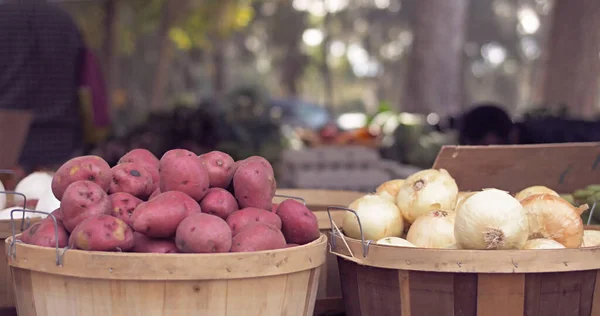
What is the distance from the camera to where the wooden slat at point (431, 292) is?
2268 mm

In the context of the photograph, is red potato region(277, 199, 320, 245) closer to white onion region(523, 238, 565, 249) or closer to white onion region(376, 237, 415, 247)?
white onion region(376, 237, 415, 247)

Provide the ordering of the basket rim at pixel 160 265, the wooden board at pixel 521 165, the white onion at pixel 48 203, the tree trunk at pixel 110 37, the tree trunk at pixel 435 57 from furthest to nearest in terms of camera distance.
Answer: the tree trunk at pixel 110 37 < the tree trunk at pixel 435 57 < the wooden board at pixel 521 165 < the white onion at pixel 48 203 < the basket rim at pixel 160 265

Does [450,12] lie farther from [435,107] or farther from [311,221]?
[311,221]

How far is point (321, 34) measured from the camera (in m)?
43.8

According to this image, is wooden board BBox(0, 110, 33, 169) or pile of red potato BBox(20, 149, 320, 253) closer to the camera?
pile of red potato BBox(20, 149, 320, 253)

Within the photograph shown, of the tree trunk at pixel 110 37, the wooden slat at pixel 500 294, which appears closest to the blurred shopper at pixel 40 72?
the wooden slat at pixel 500 294

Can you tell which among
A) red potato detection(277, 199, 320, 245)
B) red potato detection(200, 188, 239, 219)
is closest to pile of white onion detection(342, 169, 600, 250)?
red potato detection(277, 199, 320, 245)

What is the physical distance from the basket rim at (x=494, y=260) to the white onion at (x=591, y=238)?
0.45m

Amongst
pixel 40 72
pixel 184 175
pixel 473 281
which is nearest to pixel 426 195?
pixel 473 281

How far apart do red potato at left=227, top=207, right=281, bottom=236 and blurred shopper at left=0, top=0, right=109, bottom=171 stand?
14.4 feet

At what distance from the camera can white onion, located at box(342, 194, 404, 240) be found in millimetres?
2727

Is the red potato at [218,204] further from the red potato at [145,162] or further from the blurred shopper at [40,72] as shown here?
the blurred shopper at [40,72]

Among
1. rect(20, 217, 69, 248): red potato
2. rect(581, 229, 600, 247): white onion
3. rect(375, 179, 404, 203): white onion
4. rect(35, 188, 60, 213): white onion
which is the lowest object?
rect(581, 229, 600, 247): white onion

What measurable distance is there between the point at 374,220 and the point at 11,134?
3019 millimetres
